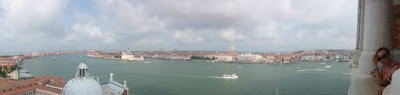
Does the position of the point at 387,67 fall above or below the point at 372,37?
below

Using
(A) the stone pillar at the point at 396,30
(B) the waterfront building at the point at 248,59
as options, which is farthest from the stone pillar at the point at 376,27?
(B) the waterfront building at the point at 248,59

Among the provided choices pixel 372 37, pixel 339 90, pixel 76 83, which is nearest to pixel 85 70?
pixel 76 83

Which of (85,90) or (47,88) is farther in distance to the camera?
(47,88)

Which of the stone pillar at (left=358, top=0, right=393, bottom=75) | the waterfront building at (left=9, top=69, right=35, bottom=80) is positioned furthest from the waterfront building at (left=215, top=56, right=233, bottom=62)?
the stone pillar at (left=358, top=0, right=393, bottom=75)

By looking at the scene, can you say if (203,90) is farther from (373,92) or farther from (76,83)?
(373,92)

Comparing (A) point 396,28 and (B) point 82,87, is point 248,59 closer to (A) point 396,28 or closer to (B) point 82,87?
(B) point 82,87

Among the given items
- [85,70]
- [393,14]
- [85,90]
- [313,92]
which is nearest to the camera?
[393,14]

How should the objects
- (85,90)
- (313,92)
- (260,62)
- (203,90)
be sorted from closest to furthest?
(85,90)
(313,92)
(203,90)
(260,62)
